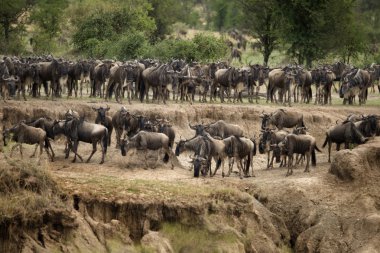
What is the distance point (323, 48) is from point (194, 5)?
6264cm

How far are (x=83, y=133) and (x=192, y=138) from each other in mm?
3869

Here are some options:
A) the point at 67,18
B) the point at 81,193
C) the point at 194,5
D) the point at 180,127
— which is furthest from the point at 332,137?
the point at 194,5

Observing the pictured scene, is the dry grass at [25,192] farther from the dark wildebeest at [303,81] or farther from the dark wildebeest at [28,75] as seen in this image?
the dark wildebeest at [303,81]

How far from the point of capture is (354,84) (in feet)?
152

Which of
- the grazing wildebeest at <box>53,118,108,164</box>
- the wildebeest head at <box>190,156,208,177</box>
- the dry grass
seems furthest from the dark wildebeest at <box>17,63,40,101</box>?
the dry grass

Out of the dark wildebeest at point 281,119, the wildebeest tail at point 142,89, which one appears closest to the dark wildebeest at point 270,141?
the dark wildebeest at point 281,119

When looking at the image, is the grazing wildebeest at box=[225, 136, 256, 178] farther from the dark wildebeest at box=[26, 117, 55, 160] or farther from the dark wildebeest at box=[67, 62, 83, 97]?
the dark wildebeest at box=[67, 62, 83, 97]

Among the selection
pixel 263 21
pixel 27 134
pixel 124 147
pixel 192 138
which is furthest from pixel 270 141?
pixel 263 21

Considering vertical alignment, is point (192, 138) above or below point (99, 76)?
below

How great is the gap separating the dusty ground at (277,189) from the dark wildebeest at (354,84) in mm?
11205

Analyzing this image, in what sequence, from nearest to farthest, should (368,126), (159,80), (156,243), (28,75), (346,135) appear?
(156,243), (346,135), (368,126), (28,75), (159,80)

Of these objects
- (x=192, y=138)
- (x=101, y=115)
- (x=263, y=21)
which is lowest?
(x=192, y=138)

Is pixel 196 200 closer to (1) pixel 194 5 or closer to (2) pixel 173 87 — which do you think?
(2) pixel 173 87

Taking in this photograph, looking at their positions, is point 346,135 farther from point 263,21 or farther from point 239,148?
point 263,21
